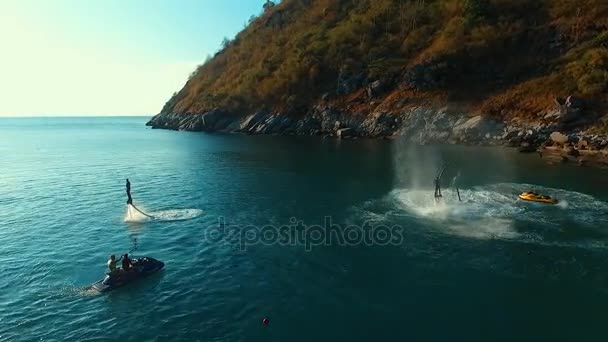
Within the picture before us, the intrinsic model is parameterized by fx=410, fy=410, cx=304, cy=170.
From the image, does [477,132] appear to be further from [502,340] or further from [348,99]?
[502,340]

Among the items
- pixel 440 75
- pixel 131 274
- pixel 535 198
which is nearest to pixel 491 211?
pixel 535 198

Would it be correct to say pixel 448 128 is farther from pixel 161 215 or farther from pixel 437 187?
pixel 161 215

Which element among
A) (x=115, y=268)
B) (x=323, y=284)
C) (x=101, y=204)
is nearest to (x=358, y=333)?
(x=323, y=284)


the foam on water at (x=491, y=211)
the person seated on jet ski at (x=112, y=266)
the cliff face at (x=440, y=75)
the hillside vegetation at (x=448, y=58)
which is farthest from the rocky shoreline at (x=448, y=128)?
the person seated on jet ski at (x=112, y=266)

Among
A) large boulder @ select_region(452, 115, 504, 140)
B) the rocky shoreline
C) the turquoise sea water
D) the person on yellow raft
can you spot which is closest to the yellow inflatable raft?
the person on yellow raft

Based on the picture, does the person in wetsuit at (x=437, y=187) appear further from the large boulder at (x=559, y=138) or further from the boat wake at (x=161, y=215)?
the large boulder at (x=559, y=138)

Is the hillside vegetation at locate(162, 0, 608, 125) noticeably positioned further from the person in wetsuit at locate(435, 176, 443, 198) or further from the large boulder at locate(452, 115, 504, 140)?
the person in wetsuit at locate(435, 176, 443, 198)
